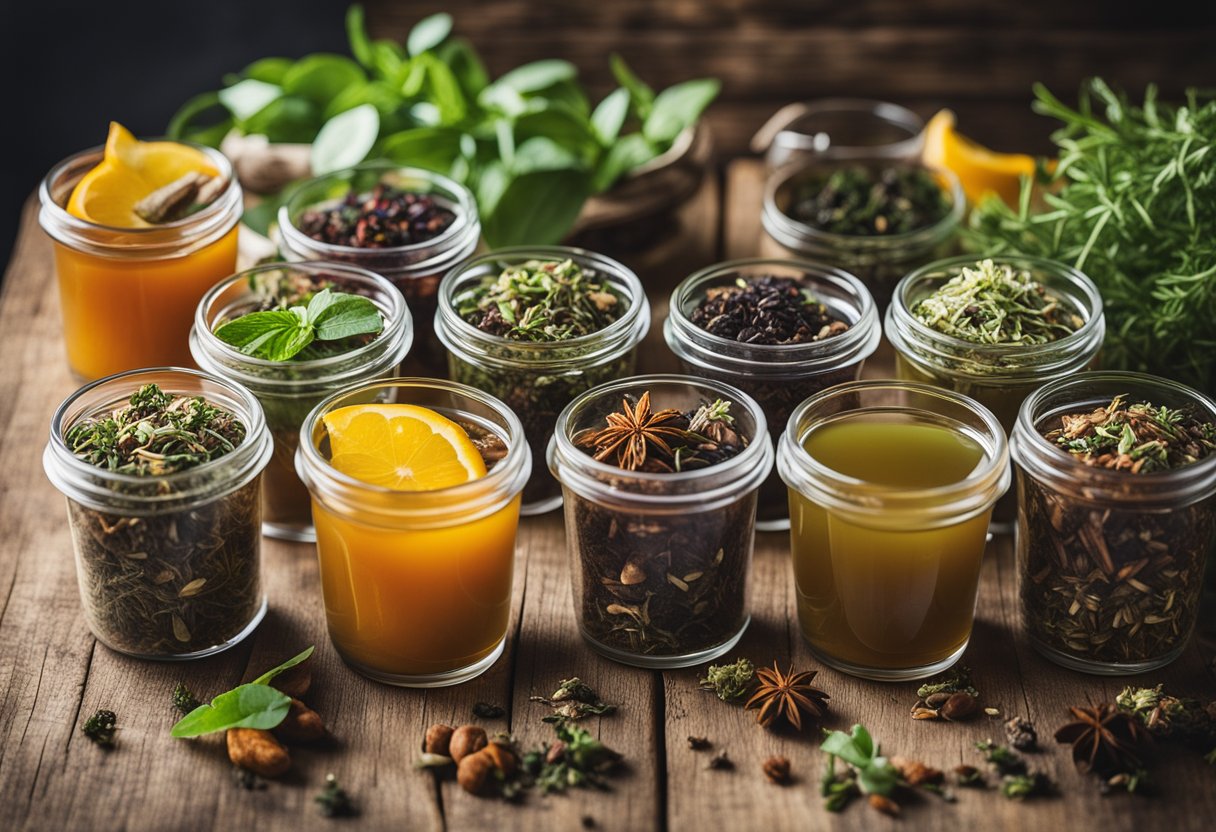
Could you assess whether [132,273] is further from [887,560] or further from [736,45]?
[736,45]

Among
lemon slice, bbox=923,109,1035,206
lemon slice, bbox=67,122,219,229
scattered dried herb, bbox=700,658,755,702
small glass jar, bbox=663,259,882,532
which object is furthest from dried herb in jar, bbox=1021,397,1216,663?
lemon slice, bbox=67,122,219,229

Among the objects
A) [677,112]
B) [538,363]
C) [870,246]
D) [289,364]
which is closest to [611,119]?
[677,112]

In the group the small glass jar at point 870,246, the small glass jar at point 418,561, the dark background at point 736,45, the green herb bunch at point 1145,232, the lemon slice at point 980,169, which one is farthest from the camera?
the dark background at point 736,45

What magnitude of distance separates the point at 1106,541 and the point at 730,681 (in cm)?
69

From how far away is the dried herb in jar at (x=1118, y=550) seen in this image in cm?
240

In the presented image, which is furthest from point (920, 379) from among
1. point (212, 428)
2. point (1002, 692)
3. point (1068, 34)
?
point (1068, 34)

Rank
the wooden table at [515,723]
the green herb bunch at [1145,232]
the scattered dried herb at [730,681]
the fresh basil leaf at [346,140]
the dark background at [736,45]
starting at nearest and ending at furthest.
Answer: the wooden table at [515,723] → the scattered dried herb at [730,681] → the green herb bunch at [1145,232] → the fresh basil leaf at [346,140] → the dark background at [736,45]

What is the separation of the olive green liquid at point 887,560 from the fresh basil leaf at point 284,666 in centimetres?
90

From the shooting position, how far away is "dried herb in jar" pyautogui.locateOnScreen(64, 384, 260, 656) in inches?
95.3

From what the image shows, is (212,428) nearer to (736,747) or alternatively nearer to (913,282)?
(736,747)

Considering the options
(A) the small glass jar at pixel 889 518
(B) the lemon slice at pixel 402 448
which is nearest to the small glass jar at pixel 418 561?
(B) the lemon slice at pixel 402 448

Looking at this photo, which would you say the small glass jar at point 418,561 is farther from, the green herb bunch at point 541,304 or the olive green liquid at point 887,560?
the olive green liquid at point 887,560

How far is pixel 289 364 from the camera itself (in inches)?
106

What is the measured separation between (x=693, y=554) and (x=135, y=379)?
3.62 feet
